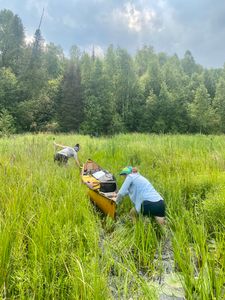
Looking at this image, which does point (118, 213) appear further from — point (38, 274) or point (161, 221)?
point (38, 274)

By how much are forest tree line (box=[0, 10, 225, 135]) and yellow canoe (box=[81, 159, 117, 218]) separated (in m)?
24.4

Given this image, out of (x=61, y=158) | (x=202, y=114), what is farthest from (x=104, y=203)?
(x=202, y=114)

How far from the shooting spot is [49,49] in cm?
4662

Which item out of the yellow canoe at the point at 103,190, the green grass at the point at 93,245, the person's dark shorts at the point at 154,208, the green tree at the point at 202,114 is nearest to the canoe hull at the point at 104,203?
the yellow canoe at the point at 103,190

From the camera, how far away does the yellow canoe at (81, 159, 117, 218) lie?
205 inches

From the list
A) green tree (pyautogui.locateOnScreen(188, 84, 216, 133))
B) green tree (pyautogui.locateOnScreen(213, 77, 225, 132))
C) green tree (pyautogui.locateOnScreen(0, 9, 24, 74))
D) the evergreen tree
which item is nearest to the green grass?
the evergreen tree

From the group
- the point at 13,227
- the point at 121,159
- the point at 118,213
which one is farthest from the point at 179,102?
the point at 13,227

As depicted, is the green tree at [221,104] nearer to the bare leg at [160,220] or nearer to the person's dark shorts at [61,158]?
the person's dark shorts at [61,158]

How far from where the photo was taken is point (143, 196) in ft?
15.9

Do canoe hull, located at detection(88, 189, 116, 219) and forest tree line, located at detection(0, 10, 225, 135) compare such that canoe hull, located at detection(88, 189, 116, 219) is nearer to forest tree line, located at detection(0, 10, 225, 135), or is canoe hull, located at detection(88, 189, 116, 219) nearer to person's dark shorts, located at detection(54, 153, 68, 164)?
person's dark shorts, located at detection(54, 153, 68, 164)

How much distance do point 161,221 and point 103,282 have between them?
93.0 inches

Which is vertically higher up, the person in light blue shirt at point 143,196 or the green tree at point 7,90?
the green tree at point 7,90

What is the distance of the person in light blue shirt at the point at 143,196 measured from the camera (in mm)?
4664

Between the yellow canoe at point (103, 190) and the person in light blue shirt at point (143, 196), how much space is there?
0.28 metres
